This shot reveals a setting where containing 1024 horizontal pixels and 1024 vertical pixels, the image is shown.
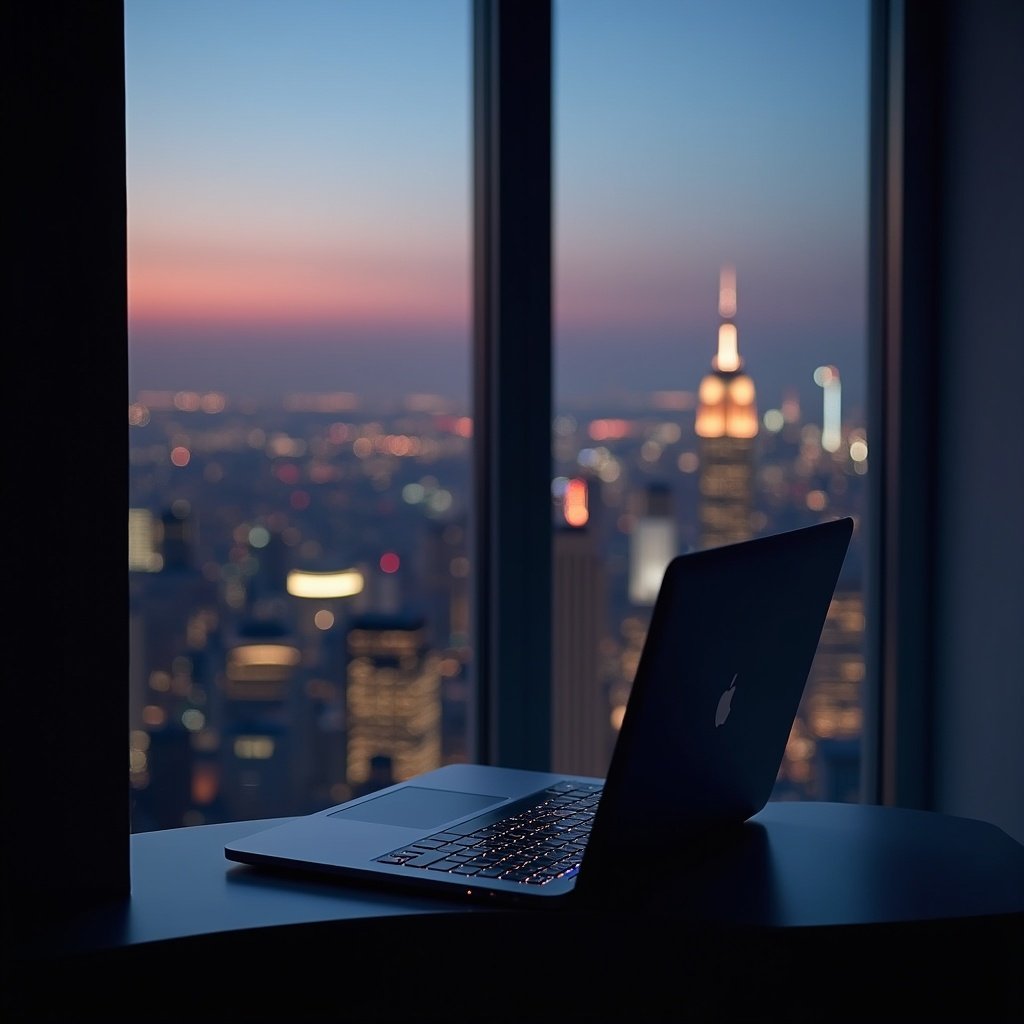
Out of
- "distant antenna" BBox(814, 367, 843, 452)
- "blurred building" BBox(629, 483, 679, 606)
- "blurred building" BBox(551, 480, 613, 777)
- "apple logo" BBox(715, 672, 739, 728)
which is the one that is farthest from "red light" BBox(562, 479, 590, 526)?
"apple logo" BBox(715, 672, 739, 728)

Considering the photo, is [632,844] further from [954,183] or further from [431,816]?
[954,183]

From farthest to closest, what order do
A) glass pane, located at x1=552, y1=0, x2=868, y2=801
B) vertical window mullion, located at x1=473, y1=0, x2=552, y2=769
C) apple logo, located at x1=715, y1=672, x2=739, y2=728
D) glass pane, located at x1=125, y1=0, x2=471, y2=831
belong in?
glass pane, located at x1=552, y1=0, x2=868, y2=801 → vertical window mullion, located at x1=473, y1=0, x2=552, y2=769 → glass pane, located at x1=125, y1=0, x2=471, y2=831 → apple logo, located at x1=715, y1=672, x2=739, y2=728

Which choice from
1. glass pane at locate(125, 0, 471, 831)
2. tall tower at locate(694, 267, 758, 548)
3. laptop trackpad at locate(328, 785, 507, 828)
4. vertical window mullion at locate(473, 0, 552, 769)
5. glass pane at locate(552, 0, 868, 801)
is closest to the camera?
laptop trackpad at locate(328, 785, 507, 828)

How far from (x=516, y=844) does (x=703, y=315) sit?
169 cm

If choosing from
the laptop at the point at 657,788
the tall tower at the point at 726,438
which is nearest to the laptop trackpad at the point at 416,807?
the laptop at the point at 657,788

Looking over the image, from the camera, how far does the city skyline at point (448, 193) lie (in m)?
2.39

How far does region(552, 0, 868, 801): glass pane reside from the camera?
2627 mm

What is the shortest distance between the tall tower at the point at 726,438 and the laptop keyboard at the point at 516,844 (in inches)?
52.0

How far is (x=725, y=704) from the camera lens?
1306 millimetres

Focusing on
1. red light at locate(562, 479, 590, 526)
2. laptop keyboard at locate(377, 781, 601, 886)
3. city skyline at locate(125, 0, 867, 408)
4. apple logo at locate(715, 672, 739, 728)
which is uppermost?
city skyline at locate(125, 0, 867, 408)

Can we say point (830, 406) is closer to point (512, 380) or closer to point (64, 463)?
point (512, 380)

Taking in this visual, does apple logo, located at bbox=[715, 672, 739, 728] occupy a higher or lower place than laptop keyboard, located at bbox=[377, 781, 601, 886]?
higher

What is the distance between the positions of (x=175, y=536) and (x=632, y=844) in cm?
143

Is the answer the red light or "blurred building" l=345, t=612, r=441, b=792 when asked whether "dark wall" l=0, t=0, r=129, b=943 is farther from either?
the red light
